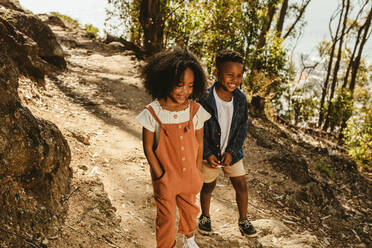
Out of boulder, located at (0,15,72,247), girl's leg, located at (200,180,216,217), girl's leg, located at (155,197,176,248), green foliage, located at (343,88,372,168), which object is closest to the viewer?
boulder, located at (0,15,72,247)

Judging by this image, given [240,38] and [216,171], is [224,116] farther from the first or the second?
[240,38]

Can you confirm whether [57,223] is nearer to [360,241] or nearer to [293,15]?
[360,241]

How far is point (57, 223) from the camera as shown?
7.86ft

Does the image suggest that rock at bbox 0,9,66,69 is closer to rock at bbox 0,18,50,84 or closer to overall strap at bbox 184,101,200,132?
rock at bbox 0,18,50,84

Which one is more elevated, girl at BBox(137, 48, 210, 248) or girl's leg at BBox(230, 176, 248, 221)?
girl at BBox(137, 48, 210, 248)

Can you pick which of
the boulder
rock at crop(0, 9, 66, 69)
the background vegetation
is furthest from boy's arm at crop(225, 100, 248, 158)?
the background vegetation

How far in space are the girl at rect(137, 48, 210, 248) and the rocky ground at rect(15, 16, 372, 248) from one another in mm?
763

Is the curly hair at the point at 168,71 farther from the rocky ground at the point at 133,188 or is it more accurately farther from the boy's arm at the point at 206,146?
the rocky ground at the point at 133,188

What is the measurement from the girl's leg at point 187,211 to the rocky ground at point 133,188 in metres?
0.58

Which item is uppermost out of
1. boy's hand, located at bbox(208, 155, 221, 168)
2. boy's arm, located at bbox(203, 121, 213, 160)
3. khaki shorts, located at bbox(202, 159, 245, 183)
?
boy's arm, located at bbox(203, 121, 213, 160)

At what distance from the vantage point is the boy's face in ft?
8.36

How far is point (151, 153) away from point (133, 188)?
1645 mm

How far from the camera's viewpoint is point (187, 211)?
236 cm

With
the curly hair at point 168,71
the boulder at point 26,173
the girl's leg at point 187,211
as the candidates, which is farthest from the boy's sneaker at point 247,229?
the boulder at point 26,173
